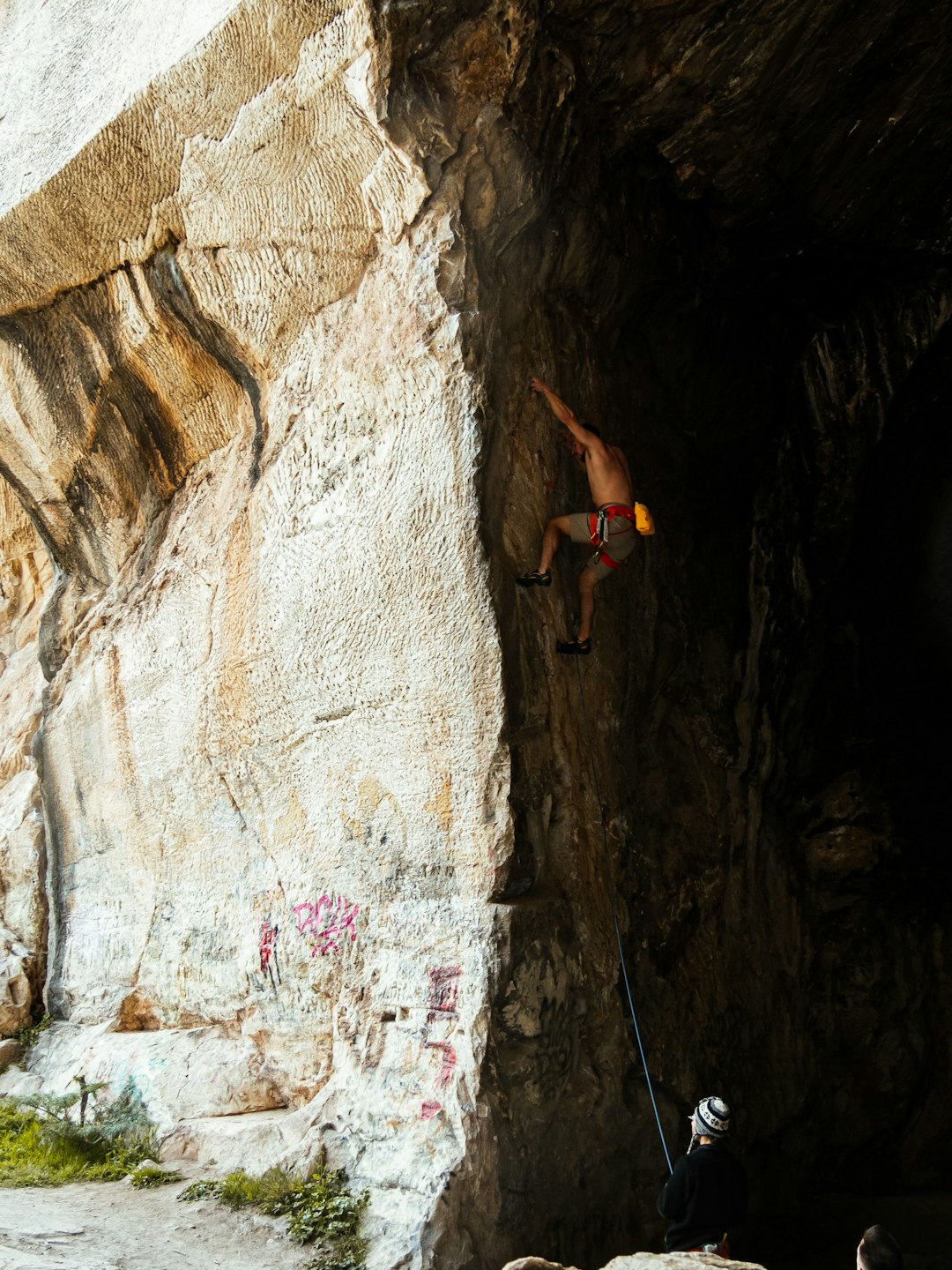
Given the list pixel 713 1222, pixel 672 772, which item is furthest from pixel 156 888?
pixel 713 1222

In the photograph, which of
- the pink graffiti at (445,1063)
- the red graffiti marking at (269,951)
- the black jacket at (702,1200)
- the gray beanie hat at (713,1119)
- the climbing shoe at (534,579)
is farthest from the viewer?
the red graffiti marking at (269,951)

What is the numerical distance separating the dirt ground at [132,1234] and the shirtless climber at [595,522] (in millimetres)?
2640

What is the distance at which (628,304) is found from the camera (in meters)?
6.16

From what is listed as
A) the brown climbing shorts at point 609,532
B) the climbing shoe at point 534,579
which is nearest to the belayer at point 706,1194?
the climbing shoe at point 534,579

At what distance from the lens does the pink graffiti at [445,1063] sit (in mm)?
4430

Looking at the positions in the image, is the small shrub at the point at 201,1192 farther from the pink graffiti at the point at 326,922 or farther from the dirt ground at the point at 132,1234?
the pink graffiti at the point at 326,922

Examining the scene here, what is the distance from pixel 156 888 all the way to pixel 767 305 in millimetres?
5094

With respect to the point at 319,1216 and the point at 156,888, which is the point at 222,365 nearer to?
the point at 156,888

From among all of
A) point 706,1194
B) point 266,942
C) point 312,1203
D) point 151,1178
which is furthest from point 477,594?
point 151,1178

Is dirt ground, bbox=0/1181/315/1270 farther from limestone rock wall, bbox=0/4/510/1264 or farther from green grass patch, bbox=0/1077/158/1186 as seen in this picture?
limestone rock wall, bbox=0/4/510/1264

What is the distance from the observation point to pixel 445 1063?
4.46m

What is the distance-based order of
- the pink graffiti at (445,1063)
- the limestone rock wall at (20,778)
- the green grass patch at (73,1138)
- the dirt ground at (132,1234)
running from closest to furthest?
the dirt ground at (132,1234) < the pink graffiti at (445,1063) < the green grass patch at (73,1138) < the limestone rock wall at (20,778)

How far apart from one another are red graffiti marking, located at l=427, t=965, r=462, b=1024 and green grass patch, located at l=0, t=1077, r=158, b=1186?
5.99ft

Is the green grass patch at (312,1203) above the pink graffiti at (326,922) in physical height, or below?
below
